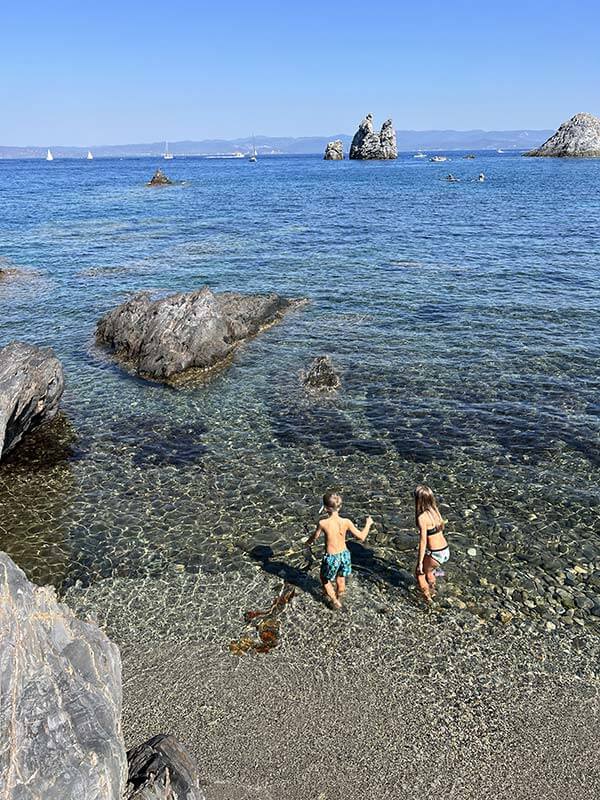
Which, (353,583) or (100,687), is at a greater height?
(100,687)

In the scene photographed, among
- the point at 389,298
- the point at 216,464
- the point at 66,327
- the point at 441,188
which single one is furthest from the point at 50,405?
the point at 441,188

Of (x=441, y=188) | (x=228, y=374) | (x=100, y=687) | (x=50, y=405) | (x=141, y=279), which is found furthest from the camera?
(x=441, y=188)

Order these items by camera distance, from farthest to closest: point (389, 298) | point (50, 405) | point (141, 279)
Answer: point (141, 279) → point (389, 298) → point (50, 405)

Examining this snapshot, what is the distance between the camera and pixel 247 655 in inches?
425

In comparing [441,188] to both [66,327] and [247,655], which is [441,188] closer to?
[66,327]

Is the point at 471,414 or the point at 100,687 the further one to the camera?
the point at 471,414

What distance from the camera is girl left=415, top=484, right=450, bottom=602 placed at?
12.1 metres

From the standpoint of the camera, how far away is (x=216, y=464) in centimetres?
1723

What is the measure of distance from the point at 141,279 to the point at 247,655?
32.8m

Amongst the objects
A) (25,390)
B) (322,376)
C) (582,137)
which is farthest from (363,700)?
(582,137)

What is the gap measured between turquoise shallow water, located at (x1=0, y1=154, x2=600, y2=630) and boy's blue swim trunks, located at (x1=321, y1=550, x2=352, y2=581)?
1345 millimetres

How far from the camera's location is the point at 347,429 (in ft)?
62.8

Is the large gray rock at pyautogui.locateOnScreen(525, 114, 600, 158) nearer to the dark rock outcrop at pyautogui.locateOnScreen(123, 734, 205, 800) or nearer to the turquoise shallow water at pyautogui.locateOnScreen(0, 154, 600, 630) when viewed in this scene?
the turquoise shallow water at pyautogui.locateOnScreen(0, 154, 600, 630)

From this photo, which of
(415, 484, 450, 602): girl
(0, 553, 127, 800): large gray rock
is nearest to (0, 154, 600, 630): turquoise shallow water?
(415, 484, 450, 602): girl
